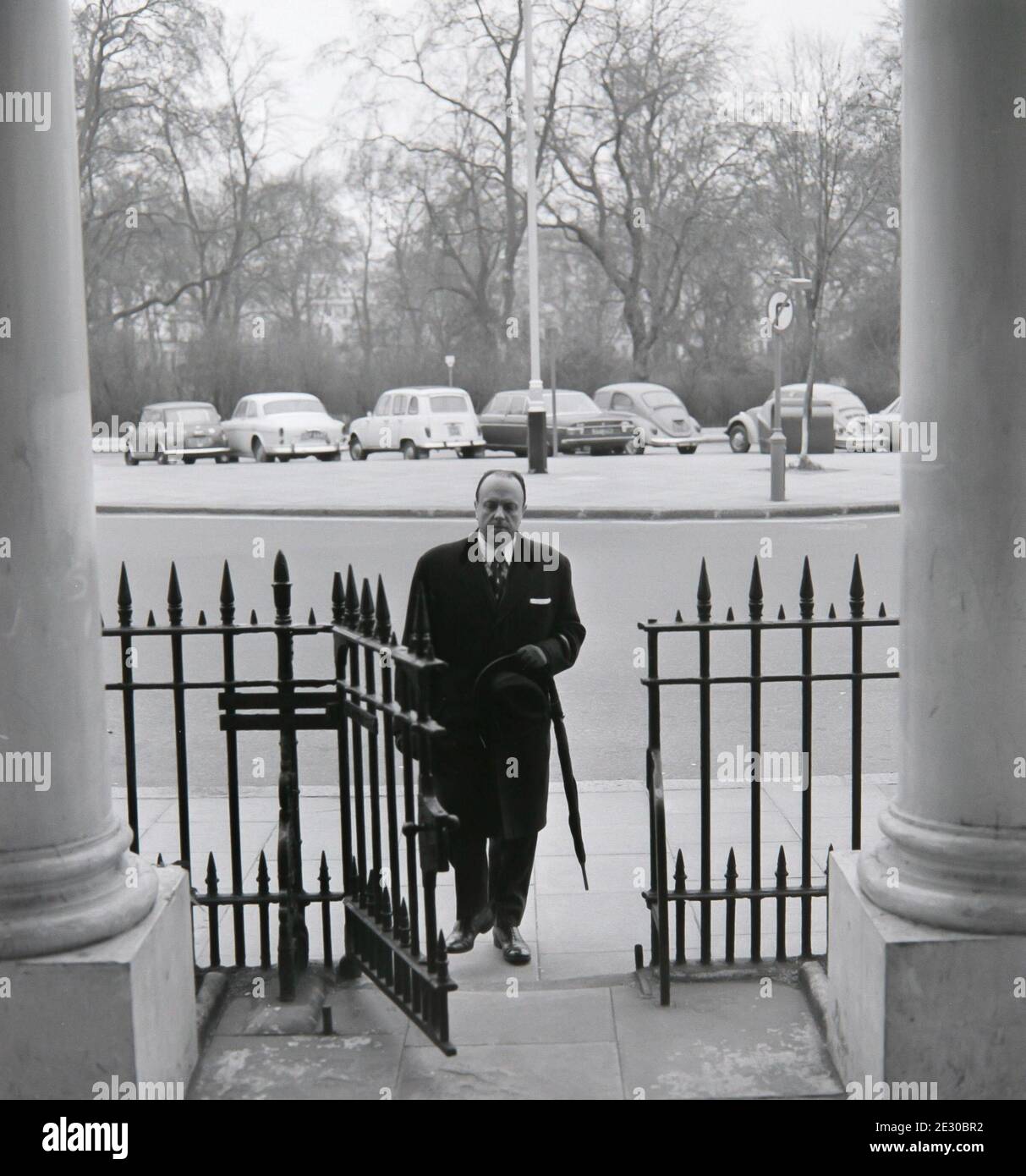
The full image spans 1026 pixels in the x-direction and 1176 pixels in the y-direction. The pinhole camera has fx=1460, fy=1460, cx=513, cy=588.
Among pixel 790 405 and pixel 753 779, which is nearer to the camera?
pixel 753 779

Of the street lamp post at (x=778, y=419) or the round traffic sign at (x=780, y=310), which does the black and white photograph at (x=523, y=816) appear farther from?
the round traffic sign at (x=780, y=310)

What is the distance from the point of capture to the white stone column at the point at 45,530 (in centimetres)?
349

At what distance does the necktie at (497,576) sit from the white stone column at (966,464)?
1.56 meters

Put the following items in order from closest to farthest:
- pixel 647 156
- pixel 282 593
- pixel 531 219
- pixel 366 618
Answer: pixel 366 618
pixel 282 593
pixel 531 219
pixel 647 156

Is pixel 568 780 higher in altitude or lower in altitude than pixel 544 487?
lower

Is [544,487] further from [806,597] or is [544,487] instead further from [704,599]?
[704,599]

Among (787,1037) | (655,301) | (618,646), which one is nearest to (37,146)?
(787,1037)

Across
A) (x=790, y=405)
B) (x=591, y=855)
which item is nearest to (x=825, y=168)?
(x=790, y=405)

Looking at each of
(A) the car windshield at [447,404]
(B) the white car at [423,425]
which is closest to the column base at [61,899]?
(B) the white car at [423,425]

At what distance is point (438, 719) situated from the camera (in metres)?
4.79

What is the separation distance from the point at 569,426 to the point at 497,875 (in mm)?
29059

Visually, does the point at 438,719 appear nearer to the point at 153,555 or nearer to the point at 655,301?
the point at 153,555

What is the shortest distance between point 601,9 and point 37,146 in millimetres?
46301

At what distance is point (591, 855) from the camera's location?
5.86 meters
